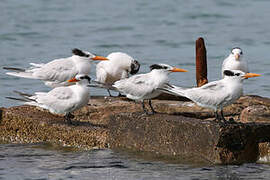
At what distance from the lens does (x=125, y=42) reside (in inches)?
826

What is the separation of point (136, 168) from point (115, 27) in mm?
16271

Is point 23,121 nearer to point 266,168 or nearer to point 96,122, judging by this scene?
point 96,122

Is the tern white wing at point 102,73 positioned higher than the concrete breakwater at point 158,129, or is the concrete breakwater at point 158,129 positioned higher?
the tern white wing at point 102,73

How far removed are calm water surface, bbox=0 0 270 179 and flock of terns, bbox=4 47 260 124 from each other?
26.4 inches

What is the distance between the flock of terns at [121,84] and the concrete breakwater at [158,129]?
0.80 feet

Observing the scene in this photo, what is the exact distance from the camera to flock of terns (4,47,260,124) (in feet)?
25.8

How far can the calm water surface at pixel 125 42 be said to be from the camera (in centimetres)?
779

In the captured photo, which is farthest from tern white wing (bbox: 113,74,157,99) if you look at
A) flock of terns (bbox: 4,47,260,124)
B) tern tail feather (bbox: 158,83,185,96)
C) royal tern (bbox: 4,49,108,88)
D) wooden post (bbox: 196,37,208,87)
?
wooden post (bbox: 196,37,208,87)

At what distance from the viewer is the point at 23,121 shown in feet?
30.8

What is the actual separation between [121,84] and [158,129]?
0.79 m

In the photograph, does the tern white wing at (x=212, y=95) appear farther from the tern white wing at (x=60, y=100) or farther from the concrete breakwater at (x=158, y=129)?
the tern white wing at (x=60, y=100)

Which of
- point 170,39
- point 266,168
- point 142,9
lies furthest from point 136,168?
point 142,9

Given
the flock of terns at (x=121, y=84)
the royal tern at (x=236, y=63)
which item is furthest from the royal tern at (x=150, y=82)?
the royal tern at (x=236, y=63)

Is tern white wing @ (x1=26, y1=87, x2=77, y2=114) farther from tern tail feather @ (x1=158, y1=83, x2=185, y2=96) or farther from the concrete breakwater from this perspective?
tern tail feather @ (x1=158, y1=83, x2=185, y2=96)
